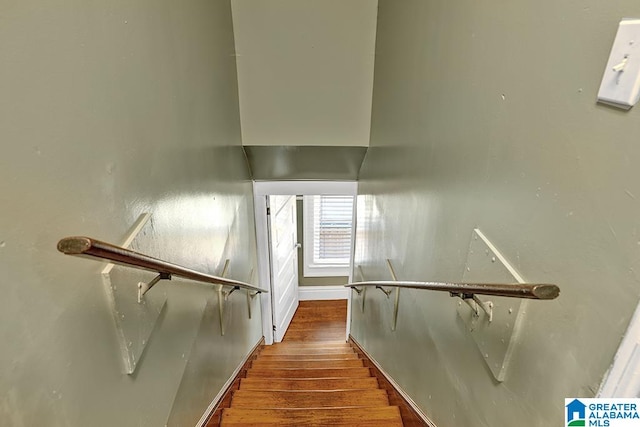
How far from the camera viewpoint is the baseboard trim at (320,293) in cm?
546

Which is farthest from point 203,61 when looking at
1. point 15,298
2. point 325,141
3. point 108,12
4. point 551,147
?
point 551,147

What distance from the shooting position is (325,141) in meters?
3.07

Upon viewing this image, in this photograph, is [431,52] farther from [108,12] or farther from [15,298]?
[15,298]

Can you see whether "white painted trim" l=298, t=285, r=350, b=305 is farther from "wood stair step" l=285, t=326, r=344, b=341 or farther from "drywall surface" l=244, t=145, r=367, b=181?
"drywall surface" l=244, t=145, r=367, b=181

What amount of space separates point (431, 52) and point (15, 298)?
62.2 inches

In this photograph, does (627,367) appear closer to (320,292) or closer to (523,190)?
(523,190)

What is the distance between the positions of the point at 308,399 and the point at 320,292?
10.7 ft

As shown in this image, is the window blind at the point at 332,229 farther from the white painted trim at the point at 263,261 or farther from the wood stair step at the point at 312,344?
the white painted trim at the point at 263,261

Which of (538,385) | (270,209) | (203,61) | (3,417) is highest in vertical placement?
(203,61)

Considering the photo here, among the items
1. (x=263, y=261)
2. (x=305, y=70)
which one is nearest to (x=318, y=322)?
(x=263, y=261)

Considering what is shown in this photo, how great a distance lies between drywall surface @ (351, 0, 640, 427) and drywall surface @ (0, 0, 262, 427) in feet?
3.45

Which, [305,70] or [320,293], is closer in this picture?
[305,70]

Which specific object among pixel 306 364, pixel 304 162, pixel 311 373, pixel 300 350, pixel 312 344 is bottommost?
pixel 312 344

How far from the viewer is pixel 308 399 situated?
223 centimetres
